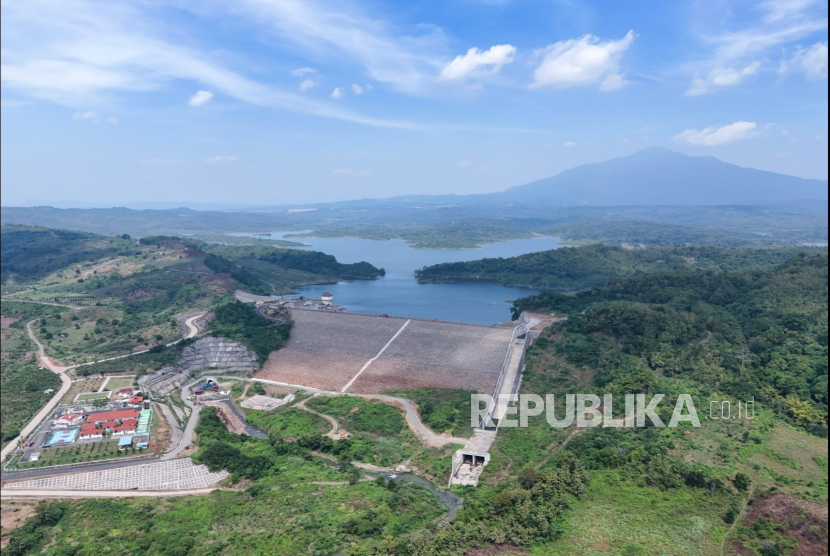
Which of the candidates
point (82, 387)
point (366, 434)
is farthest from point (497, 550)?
point (82, 387)

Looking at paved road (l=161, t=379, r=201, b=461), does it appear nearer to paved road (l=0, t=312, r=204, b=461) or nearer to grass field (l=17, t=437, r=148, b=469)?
grass field (l=17, t=437, r=148, b=469)

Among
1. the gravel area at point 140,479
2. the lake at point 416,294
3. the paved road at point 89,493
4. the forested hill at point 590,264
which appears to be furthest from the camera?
the forested hill at point 590,264

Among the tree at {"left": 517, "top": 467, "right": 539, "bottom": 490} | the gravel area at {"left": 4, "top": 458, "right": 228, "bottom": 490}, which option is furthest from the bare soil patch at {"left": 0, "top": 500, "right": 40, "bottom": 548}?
the tree at {"left": 517, "top": 467, "right": 539, "bottom": 490}

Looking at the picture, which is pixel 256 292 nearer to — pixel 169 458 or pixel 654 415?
pixel 169 458

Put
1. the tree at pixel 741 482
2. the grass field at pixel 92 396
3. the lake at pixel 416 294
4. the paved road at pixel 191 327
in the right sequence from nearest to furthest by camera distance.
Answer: the tree at pixel 741 482 → the grass field at pixel 92 396 → the paved road at pixel 191 327 → the lake at pixel 416 294

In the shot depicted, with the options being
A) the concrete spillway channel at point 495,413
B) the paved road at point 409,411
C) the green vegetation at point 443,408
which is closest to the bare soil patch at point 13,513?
the concrete spillway channel at point 495,413

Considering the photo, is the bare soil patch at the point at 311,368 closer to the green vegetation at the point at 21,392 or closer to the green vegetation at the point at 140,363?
the green vegetation at the point at 140,363

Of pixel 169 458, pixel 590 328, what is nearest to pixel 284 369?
pixel 169 458
